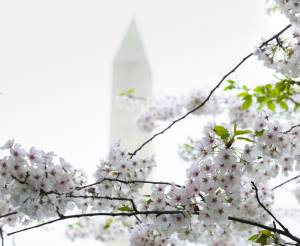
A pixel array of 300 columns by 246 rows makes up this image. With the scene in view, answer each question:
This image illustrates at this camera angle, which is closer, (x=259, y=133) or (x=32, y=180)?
(x=32, y=180)

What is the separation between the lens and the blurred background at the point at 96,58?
11.3ft

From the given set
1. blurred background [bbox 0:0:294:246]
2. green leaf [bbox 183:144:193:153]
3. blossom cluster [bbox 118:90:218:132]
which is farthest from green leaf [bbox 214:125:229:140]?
blurred background [bbox 0:0:294:246]

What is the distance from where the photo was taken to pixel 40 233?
3080 millimetres

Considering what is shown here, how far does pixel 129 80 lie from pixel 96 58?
0.34m

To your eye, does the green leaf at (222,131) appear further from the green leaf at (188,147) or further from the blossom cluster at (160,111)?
the blossom cluster at (160,111)

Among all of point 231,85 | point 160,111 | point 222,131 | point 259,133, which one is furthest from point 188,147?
point 222,131

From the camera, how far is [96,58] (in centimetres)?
394

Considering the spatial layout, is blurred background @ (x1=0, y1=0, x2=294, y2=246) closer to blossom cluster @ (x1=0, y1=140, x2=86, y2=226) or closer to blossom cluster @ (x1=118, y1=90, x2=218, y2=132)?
blossom cluster @ (x1=118, y1=90, x2=218, y2=132)

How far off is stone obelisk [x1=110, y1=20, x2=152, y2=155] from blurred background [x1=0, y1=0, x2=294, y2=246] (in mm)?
21

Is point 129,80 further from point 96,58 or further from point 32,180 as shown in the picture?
point 32,180

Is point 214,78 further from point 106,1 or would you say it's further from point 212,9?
point 106,1

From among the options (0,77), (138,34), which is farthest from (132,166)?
(138,34)

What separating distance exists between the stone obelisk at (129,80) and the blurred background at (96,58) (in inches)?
0.8

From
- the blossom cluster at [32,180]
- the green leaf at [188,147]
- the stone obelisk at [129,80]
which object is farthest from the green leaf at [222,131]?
the stone obelisk at [129,80]
